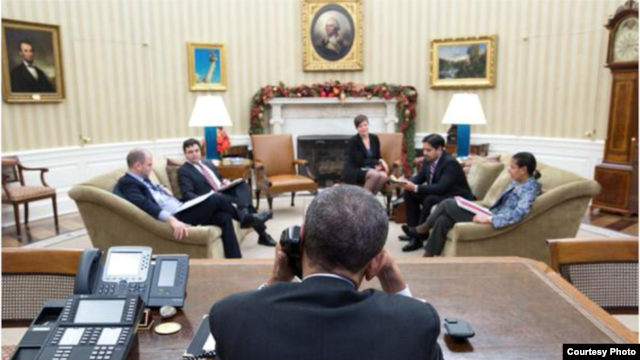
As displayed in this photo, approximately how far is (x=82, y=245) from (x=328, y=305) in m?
4.83

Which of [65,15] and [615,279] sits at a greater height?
[65,15]

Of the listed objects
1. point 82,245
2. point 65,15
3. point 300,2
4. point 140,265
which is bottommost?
point 82,245

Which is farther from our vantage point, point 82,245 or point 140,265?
point 82,245

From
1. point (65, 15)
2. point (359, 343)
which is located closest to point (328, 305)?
point (359, 343)

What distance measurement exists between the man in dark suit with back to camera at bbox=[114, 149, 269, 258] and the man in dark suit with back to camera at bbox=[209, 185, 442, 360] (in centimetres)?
276

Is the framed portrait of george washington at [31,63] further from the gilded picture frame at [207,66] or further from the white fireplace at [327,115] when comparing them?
the white fireplace at [327,115]

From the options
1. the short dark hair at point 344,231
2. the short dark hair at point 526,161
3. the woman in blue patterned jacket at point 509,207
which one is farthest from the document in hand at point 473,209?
the short dark hair at point 344,231

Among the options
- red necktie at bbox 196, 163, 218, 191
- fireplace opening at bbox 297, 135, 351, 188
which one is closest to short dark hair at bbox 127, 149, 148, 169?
red necktie at bbox 196, 163, 218, 191

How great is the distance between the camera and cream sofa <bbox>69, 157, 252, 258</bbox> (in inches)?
138

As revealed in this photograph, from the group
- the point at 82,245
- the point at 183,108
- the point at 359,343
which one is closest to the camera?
the point at 359,343

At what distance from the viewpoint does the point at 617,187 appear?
19.0 feet

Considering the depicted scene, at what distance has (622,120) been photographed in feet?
18.6

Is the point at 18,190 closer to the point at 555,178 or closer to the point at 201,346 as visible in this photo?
the point at 201,346

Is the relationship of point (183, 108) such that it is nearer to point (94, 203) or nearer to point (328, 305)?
point (94, 203)
